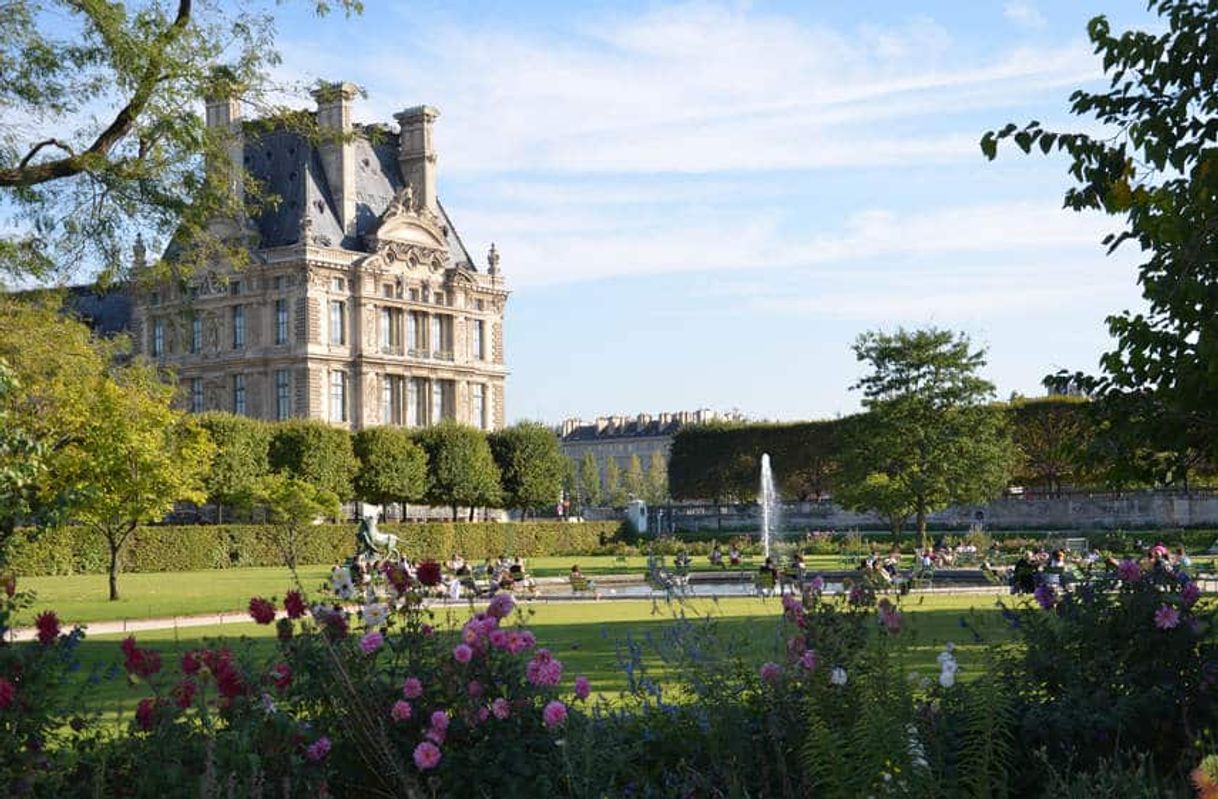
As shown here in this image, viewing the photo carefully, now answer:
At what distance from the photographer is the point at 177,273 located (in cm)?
1327

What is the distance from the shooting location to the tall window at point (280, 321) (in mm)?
80750

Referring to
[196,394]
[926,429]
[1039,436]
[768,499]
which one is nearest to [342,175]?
[196,394]

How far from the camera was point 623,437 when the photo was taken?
158 metres

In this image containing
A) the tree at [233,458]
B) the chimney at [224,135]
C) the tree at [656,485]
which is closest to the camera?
the chimney at [224,135]

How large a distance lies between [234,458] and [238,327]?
103 feet

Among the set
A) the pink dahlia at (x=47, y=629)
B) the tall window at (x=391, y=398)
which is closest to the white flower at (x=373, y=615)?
the pink dahlia at (x=47, y=629)

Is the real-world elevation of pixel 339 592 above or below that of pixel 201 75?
below

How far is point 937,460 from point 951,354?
2987 millimetres

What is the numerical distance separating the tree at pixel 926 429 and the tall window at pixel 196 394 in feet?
163

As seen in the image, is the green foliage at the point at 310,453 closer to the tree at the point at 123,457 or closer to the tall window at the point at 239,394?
the tall window at the point at 239,394

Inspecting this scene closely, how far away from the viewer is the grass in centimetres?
954

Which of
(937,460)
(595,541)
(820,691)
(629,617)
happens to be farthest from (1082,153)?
(595,541)

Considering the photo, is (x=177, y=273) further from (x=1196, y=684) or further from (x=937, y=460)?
(x=937, y=460)

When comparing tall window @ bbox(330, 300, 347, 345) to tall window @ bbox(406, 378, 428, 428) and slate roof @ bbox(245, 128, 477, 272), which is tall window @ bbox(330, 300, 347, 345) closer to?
slate roof @ bbox(245, 128, 477, 272)
